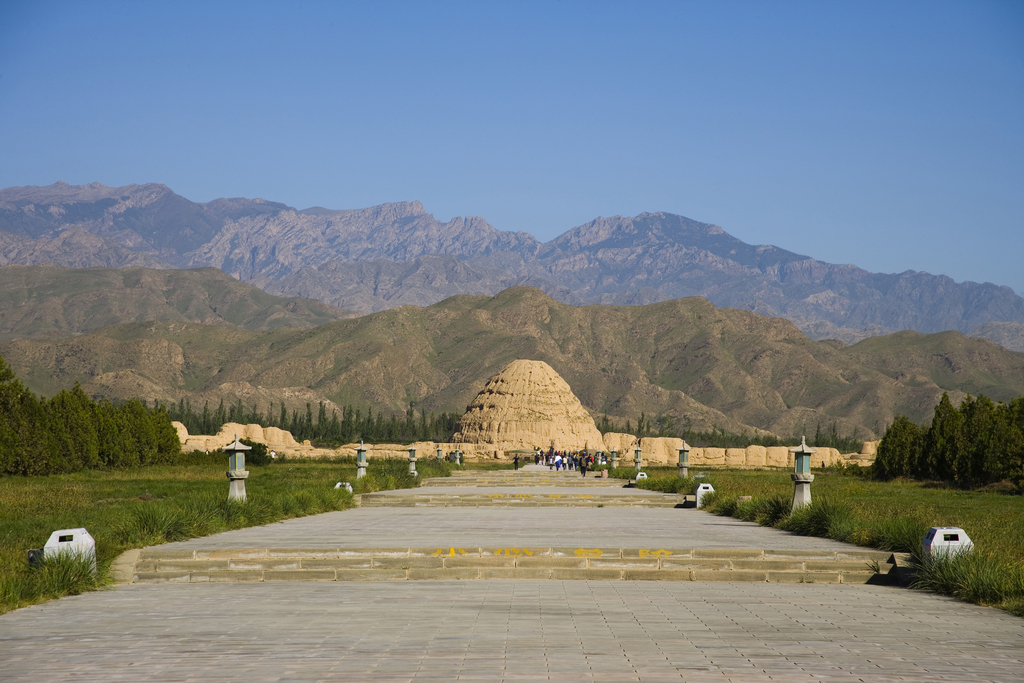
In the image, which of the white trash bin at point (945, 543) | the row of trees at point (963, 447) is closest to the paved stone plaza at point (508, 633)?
the white trash bin at point (945, 543)

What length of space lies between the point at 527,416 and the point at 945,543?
75.1m

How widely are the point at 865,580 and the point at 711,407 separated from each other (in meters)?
189

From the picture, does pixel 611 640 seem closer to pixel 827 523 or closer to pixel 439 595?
pixel 439 595

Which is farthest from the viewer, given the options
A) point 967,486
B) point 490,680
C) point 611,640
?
point 967,486

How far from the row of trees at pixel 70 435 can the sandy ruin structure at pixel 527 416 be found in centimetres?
3397

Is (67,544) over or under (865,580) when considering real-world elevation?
over

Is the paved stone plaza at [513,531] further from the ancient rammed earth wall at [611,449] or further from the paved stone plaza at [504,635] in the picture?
the ancient rammed earth wall at [611,449]

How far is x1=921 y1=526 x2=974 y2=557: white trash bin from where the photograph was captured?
10766mm

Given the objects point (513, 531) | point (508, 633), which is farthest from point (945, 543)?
point (513, 531)

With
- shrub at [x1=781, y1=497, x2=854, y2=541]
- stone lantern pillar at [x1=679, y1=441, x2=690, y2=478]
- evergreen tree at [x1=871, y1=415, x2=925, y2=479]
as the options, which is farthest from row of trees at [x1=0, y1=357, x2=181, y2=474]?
evergreen tree at [x1=871, y1=415, x2=925, y2=479]

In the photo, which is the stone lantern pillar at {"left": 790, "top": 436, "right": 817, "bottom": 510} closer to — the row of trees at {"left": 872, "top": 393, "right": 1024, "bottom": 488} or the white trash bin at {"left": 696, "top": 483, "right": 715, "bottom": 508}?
the white trash bin at {"left": 696, "top": 483, "right": 715, "bottom": 508}

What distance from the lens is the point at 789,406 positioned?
645 ft

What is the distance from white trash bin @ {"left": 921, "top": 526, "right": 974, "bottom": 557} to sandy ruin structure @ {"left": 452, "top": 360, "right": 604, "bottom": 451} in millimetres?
72290

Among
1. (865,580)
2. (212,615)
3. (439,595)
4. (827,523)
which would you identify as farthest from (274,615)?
(827,523)
